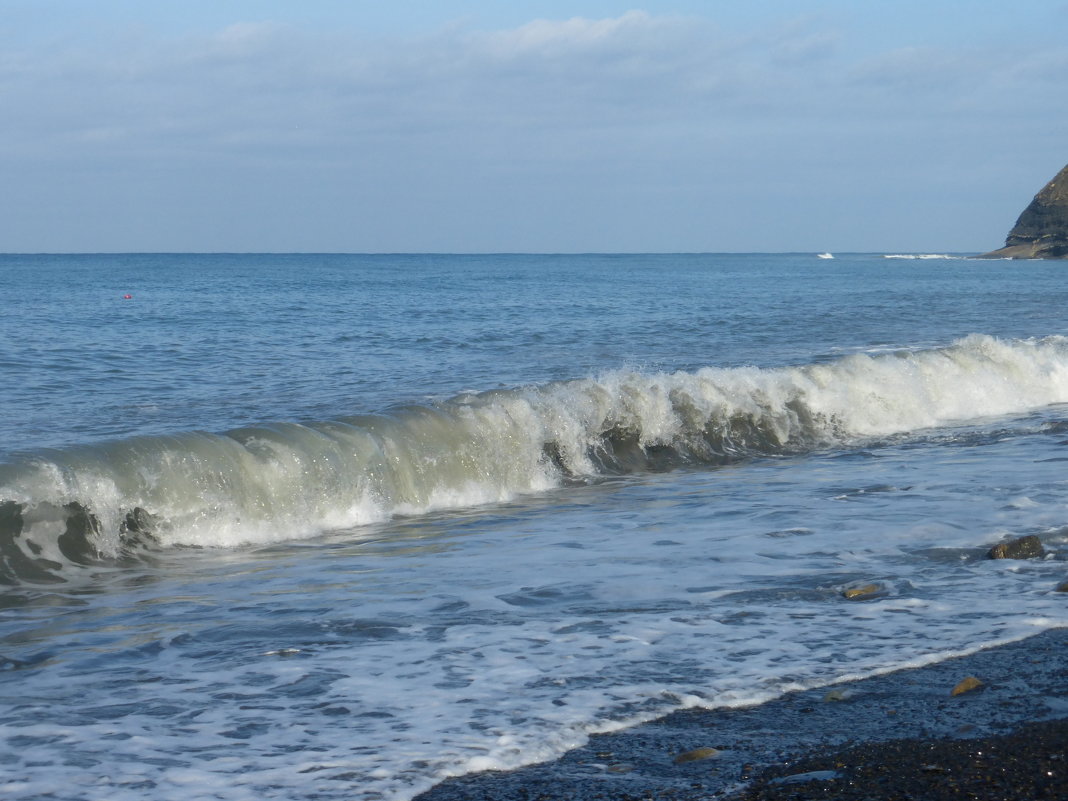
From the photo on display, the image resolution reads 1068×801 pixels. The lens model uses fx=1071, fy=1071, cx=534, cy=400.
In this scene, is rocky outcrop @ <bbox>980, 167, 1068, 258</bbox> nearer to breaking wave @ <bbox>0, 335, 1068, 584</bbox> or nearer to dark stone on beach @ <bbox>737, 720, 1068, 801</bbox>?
breaking wave @ <bbox>0, 335, 1068, 584</bbox>

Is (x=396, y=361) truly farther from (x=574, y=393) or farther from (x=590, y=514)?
(x=590, y=514)

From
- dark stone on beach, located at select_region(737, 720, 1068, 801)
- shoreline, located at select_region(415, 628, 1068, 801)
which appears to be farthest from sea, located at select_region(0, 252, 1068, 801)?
dark stone on beach, located at select_region(737, 720, 1068, 801)

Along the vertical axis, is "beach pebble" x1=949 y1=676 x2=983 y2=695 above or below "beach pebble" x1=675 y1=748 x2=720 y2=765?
below

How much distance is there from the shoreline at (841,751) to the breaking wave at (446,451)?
556 cm

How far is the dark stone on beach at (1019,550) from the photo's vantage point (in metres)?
6.87

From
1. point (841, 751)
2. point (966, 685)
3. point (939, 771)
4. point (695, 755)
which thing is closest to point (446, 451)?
point (966, 685)

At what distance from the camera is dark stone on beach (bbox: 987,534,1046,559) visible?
22.5ft

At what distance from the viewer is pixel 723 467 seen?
1273 cm

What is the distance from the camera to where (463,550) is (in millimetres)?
8164

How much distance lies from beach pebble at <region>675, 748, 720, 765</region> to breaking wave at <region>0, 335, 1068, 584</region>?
19.0 feet

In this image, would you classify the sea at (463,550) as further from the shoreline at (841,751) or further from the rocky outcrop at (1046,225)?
the rocky outcrop at (1046,225)

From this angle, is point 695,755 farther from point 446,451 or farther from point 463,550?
point 446,451

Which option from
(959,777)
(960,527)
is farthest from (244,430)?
(959,777)

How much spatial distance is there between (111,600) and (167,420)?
6515 mm
